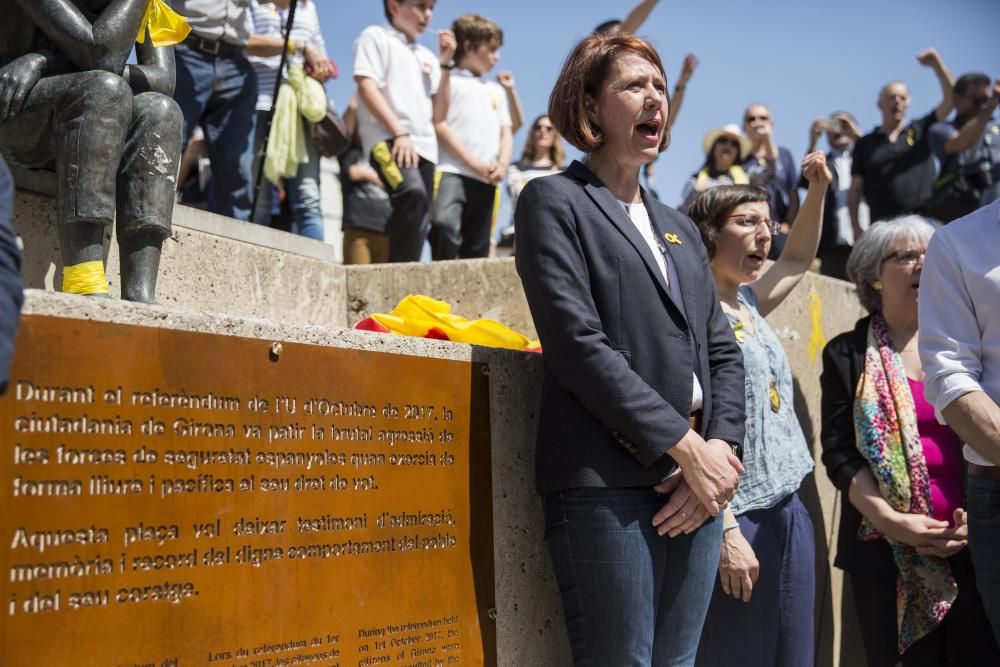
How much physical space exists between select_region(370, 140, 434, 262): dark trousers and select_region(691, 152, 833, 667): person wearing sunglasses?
1985 mm

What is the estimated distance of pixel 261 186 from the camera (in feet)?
17.3

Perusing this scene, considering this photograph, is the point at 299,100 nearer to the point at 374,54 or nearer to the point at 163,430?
the point at 374,54

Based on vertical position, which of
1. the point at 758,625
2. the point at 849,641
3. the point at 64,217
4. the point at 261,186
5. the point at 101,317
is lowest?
the point at 849,641

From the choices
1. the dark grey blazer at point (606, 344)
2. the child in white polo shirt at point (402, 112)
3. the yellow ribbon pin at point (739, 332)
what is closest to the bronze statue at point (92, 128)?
the dark grey blazer at point (606, 344)

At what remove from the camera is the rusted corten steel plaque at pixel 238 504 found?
1905 millimetres

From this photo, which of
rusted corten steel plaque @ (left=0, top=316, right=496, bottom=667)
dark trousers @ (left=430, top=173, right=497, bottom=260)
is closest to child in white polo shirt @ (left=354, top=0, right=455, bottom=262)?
dark trousers @ (left=430, top=173, right=497, bottom=260)

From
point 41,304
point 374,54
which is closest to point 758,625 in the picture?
point 41,304

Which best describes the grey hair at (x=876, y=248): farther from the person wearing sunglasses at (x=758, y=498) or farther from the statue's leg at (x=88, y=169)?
the statue's leg at (x=88, y=169)

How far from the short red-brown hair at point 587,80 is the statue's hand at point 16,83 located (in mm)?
1368

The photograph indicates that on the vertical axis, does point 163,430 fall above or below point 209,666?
above

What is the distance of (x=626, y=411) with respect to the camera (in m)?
2.54

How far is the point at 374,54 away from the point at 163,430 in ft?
13.3

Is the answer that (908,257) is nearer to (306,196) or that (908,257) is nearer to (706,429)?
(706,429)

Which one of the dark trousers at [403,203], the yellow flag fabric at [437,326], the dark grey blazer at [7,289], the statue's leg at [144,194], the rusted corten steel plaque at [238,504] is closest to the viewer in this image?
the dark grey blazer at [7,289]
